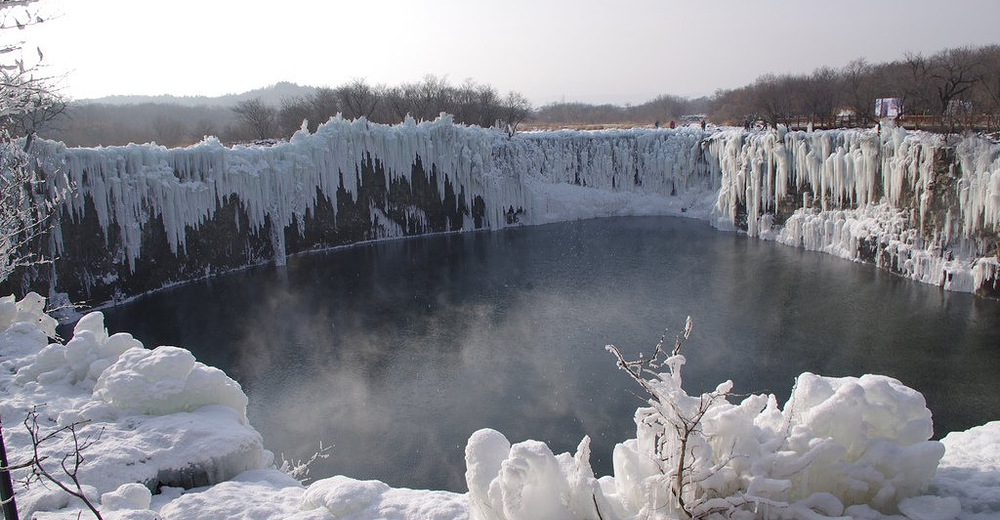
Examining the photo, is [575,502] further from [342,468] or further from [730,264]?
[730,264]

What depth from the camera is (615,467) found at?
516 centimetres

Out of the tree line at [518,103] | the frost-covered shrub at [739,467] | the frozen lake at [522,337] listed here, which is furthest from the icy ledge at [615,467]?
the tree line at [518,103]

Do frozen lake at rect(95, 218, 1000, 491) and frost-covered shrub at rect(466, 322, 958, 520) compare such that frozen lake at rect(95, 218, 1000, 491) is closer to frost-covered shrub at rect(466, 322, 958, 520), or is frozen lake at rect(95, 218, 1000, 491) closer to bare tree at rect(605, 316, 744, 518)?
frost-covered shrub at rect(466, 322, 958, 520)

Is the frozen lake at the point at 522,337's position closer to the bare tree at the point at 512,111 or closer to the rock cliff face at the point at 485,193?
the rock cliff face at the point at 485,193

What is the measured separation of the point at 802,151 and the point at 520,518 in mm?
26875

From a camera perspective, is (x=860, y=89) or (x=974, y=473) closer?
(x=974, y=473)

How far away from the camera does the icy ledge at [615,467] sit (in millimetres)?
4602

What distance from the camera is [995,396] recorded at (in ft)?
39.5

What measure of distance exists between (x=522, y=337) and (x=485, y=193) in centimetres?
1783

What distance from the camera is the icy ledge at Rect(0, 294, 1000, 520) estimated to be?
181 inches

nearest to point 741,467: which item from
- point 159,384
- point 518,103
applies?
point 159,384

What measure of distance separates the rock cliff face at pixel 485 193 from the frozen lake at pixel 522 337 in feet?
4.89

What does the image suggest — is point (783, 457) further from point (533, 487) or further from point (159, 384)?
point (159, 384)

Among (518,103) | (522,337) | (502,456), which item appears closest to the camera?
(502,456)
